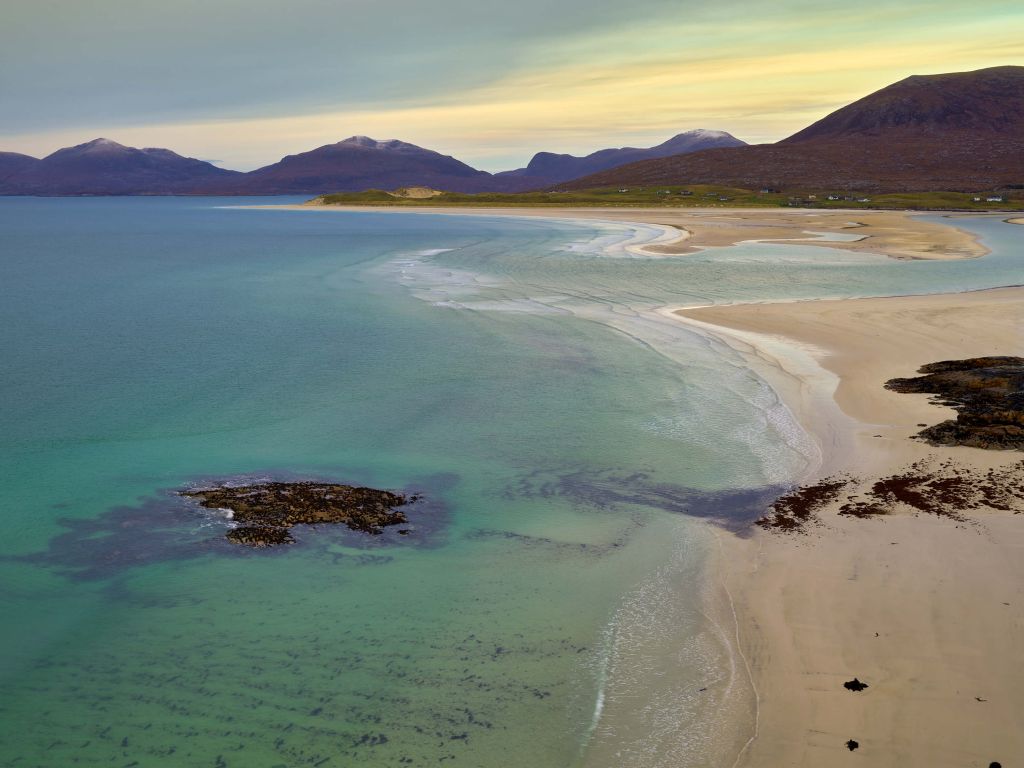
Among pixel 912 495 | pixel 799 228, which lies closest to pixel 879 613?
pixel 912 495

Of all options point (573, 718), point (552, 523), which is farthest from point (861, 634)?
point (552, 523)

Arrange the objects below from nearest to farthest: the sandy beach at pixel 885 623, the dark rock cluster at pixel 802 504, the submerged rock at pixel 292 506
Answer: the sandy beach at pixel 885 623 < the dark rock cluster at pixel 802 504 < the submerged rock at pixel 292 506

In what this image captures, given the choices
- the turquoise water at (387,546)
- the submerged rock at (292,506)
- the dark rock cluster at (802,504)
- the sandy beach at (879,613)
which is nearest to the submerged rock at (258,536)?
the submerged rock at (292,506)

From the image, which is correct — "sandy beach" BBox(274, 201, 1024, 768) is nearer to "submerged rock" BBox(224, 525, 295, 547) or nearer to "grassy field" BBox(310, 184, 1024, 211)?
"submerged rock" BBox(224, 525, 295, 547)

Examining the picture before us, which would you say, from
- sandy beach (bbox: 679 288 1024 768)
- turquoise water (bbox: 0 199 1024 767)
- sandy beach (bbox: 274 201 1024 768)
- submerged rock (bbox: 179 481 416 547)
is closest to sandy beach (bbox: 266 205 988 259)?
turquoise water (bbox: 0 199 1024 767)

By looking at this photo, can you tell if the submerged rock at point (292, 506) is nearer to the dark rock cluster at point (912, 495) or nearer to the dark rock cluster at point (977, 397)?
the dark rock cluster at point (912, 495)

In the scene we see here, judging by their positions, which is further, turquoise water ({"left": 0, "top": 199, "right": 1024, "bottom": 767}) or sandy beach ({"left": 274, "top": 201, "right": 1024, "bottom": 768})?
turquoise water ({"left": 0, "top": 199, "right": 1024, "bottom": 767})
